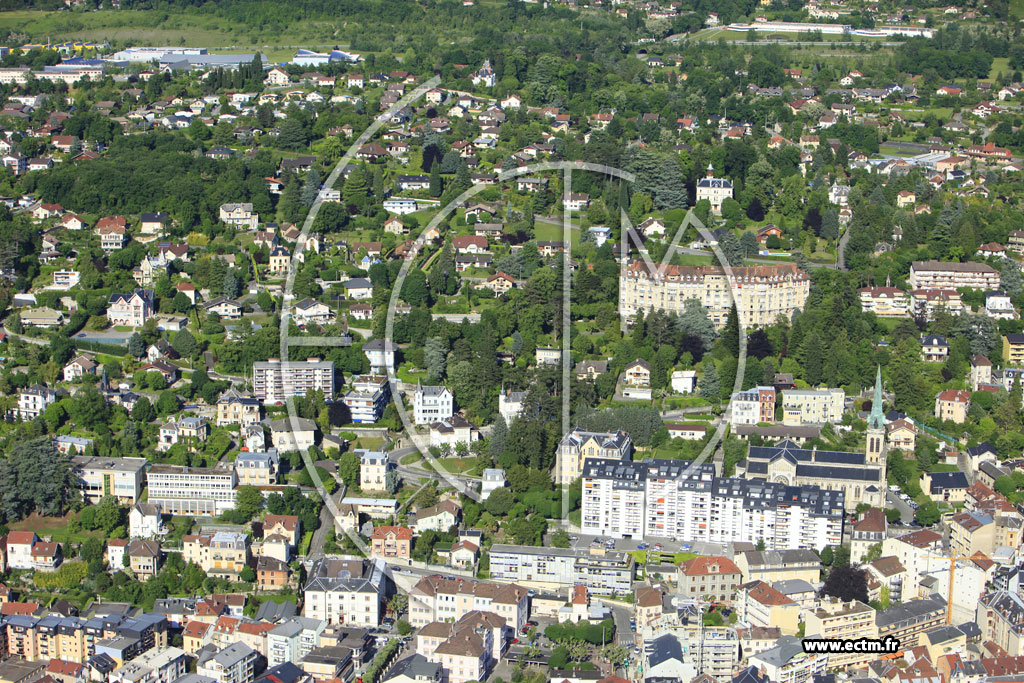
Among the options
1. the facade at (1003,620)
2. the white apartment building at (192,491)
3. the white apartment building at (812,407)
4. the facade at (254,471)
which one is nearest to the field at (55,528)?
the white apartment building at (192,491)

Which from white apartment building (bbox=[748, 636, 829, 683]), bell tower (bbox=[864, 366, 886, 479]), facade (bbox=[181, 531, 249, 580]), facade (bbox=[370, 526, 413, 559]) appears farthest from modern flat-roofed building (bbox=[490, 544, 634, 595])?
bell tower (bbox=[864, 366, 886, 479])

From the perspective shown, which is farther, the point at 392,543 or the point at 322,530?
the point at 322,530

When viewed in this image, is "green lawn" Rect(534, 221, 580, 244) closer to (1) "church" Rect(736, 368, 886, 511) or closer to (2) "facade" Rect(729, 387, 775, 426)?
(2) "facade" Rect(729, 387, 775, 426)

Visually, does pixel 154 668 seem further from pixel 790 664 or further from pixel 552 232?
pixel 552 232

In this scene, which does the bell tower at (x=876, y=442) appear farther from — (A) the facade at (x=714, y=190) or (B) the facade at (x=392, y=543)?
(A) the facade at (x=714, y=190)

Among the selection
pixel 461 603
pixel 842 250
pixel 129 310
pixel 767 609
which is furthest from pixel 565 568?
pixel 842 250

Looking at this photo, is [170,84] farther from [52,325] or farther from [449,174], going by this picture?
[52,325]
